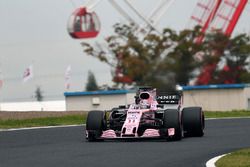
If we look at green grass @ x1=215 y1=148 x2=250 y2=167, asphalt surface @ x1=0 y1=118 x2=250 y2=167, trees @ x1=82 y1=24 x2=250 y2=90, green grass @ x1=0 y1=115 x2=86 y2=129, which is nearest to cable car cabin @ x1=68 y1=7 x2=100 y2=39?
trees @ x1=82 y1=24 x2=250 y2=90

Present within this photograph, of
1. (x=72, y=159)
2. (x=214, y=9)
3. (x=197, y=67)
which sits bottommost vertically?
(x=72, y=159)

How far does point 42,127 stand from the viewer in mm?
33250

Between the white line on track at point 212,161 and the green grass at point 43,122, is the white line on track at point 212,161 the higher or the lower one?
the lower one

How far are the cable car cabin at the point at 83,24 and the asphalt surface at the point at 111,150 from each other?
48419 mm

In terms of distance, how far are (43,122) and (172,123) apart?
14.5m

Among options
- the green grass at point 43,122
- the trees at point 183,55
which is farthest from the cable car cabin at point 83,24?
the green grass at point 43,122

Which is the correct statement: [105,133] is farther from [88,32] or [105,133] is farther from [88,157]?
[88,32]

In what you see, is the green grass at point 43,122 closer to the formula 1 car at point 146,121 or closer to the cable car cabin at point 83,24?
the formula 1 car at point 146,121

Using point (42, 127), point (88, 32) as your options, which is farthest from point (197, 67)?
point (42, 127)

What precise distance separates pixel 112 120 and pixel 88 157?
247 inches

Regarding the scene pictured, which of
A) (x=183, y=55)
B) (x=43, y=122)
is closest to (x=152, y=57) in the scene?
(x=183, y=55)

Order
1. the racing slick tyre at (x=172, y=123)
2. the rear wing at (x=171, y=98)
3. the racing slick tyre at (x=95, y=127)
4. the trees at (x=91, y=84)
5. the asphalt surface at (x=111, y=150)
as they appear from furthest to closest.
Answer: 1. the trees at (x=91, y=84)
2. the rear wing at (x=171, y=98)
3. the racing slick tyre at (x=95, y=127)
4. the racing slick tyre at (x=172, y=123)
5. the asphalt surface at (x=111, y=150)

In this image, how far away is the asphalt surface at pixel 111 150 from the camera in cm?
1633

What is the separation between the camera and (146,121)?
2366 centimetres
